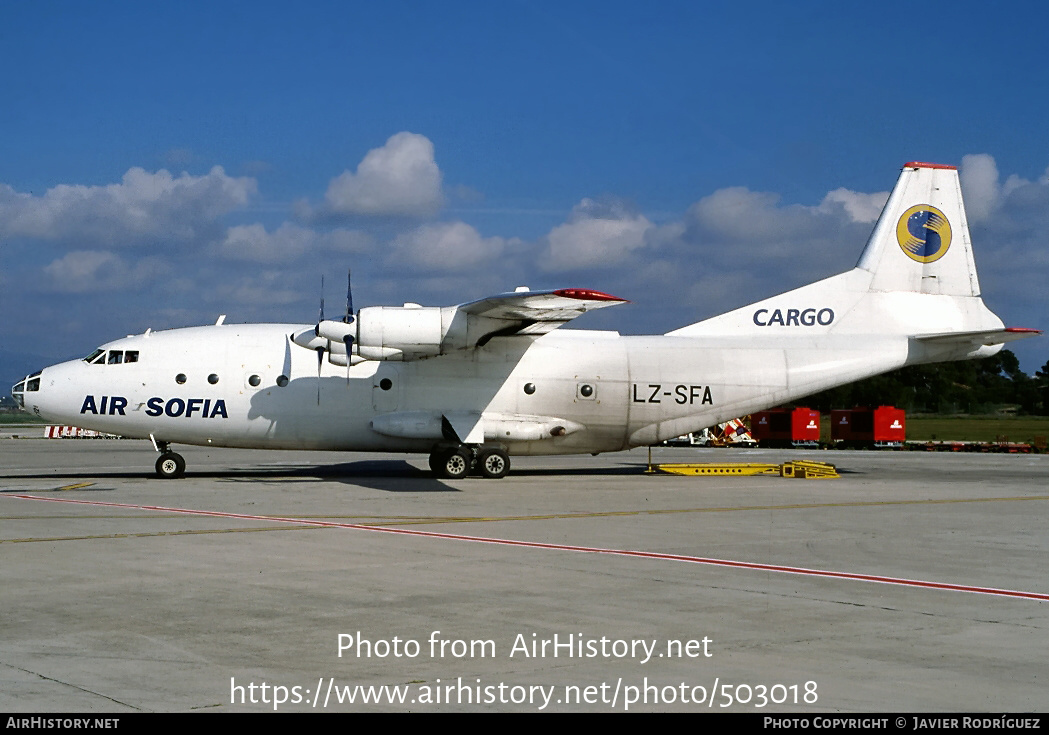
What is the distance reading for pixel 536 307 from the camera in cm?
2420

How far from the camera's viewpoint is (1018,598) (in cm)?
1030

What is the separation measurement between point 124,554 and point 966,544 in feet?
38.2

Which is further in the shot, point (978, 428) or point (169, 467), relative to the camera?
point (978, 428)

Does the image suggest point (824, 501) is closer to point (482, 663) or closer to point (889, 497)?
point (889, 497)

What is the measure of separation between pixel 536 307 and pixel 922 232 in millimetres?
12765

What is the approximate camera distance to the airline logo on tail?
96.8 ft

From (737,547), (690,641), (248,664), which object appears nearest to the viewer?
(248,664)

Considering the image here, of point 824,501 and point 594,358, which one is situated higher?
point 594,358

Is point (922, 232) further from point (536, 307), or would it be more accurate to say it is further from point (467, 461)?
point (467, 461)

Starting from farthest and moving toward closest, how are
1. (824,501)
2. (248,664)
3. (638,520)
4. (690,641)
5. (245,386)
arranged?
(245,386)
(824,501)
(638,520)
(690,641)
(248,664)

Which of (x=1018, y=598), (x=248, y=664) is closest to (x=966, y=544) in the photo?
(x=1018, y=598)

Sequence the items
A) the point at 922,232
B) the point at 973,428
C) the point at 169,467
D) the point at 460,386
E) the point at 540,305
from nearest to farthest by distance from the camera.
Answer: the point at 540,305, the point at 169,467, the point at 460,386, the point at 922,232, the point at 973,428

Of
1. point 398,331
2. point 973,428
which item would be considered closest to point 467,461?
point 398,331

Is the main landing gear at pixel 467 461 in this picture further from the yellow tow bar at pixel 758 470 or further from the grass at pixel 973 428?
the grass at pixel 973 428
